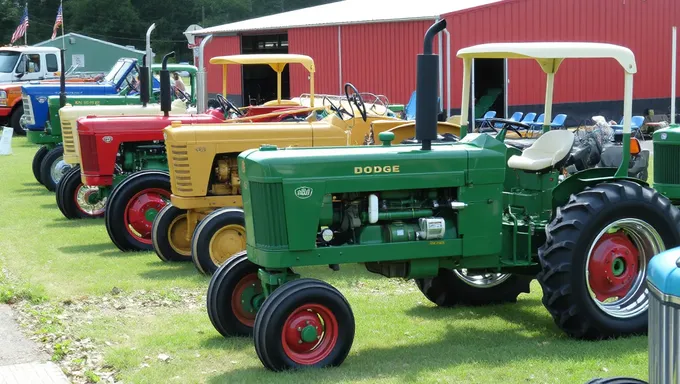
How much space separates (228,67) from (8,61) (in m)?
6.23

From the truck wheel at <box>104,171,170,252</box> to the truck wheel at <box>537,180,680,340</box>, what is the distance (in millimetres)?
5145

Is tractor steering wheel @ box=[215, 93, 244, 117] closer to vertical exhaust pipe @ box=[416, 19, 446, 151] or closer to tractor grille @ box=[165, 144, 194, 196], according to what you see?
tractor grille @ box=[165, 144, 194, 196]

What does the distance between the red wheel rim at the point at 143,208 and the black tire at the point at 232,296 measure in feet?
13.1

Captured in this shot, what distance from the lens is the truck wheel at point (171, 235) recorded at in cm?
951

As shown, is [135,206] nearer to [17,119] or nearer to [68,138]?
[68,138]

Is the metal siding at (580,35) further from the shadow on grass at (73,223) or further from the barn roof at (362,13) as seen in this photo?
the shadow on grass at (73,223)

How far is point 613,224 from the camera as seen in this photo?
6.23 meters

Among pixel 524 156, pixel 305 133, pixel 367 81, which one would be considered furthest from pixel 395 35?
pixel 524 156

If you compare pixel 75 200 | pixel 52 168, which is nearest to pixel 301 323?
pixel 75 200

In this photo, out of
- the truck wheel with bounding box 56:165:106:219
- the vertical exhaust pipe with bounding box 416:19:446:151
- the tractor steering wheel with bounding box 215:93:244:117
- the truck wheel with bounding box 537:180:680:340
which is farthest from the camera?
the truck wheel with bounding box 56:165:106:219

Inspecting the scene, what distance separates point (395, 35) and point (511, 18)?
2.42 meters

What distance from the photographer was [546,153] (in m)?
6.88

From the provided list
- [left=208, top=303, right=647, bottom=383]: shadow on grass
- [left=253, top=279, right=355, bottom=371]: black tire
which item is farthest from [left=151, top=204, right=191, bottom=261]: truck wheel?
[left=253, top=279, right=355, bottom=371]: black tire

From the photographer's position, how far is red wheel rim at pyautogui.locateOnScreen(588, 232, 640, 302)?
6348mm
